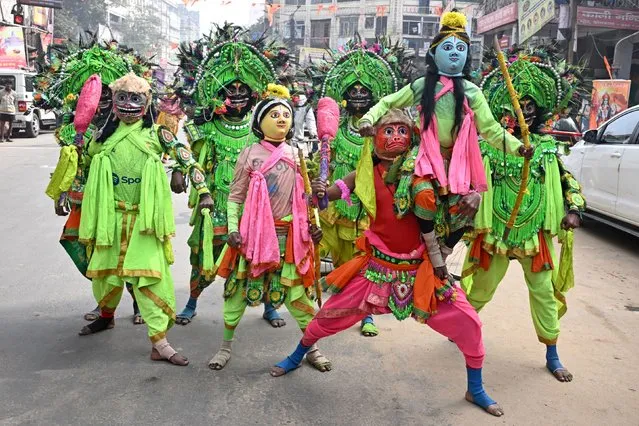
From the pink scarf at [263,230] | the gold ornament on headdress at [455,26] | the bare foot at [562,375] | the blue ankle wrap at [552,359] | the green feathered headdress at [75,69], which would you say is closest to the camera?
the gold ornament on headdress at [455,26]

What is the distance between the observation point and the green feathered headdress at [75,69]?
4410 millimetres

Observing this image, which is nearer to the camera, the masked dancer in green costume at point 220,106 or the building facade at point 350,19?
the masked dancer in green costume at point 220,106

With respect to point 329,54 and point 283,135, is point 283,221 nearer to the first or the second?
point 283,135

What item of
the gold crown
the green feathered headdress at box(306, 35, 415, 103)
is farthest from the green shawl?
the gold crown

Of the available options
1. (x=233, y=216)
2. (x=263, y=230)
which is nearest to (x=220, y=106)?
(x=233, y=216)

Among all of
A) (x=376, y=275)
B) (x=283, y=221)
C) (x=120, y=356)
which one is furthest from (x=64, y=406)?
(x=376, y=275)

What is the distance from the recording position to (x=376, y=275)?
3.49 m

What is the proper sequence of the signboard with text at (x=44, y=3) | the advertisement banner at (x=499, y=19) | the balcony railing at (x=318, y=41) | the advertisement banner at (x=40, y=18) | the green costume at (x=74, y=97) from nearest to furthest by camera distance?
the green costume at (x=74, y=97)
the advertisement banner at (x=499, y=19)
the signboard with text at (x=44, y=3)
the advertisement banner at (x=40, y=18)
the balcony railing at (x=318, y=41)

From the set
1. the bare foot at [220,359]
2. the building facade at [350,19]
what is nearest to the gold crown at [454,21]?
A: the bare foot at [220,359]

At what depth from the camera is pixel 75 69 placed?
441cm

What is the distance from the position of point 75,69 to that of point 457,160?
281 centimetres

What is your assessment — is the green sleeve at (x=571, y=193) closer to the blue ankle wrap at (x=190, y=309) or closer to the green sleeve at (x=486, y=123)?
the green sleeve at (x=486, y=123)

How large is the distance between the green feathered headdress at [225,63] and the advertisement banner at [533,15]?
1261 cm

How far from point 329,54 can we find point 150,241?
221 centimetres
